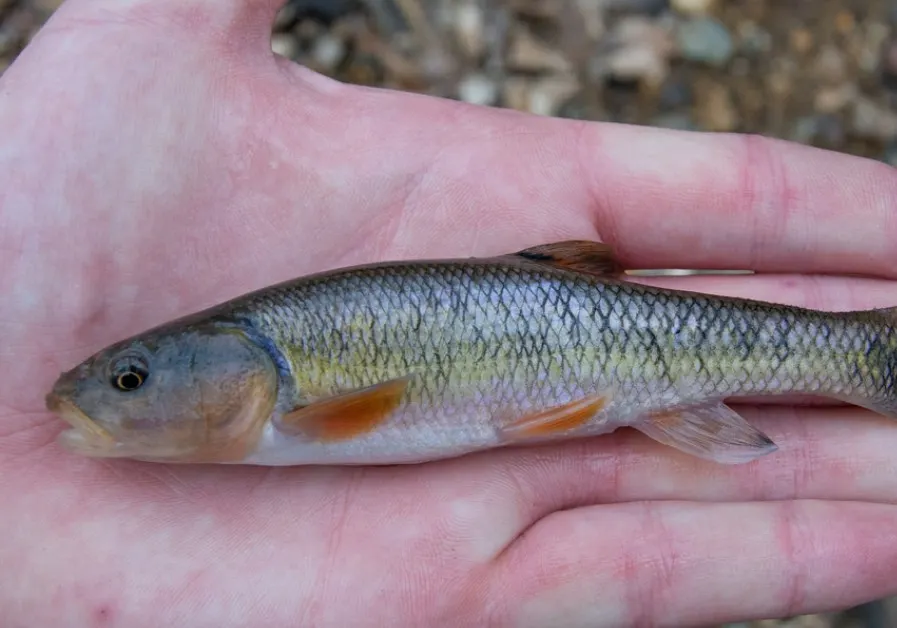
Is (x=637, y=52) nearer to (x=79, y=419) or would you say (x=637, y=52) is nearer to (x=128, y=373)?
(x=128, y=373)

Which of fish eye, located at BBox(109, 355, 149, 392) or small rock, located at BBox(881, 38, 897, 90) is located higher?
small rock, located at BBox(881, 38, 897, 90)

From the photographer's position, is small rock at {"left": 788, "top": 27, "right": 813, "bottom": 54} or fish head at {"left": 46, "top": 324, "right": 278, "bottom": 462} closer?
fish head at {"left": 46, "top": 324, "right": 278, "bottom": 462}

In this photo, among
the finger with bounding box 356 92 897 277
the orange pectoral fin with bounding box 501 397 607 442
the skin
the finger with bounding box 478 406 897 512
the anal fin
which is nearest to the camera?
the skin

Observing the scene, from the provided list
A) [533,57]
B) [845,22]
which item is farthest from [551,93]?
[845,22]

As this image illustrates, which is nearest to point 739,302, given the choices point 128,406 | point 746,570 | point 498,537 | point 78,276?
point 746,570

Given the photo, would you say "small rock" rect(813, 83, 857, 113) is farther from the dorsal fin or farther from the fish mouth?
the fish mouth

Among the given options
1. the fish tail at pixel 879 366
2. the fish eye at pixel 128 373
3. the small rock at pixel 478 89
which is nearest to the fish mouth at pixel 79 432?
the fish eye at pixel 128 373

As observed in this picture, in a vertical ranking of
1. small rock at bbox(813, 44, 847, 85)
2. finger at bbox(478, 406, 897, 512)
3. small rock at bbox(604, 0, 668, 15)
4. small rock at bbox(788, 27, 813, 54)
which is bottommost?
finger at bbox(478, 406, 897, 512)

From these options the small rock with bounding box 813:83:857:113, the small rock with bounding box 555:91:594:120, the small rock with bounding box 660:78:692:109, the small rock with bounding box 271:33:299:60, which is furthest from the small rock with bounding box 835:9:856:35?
the small rock with bounding box 271:33:299:60
